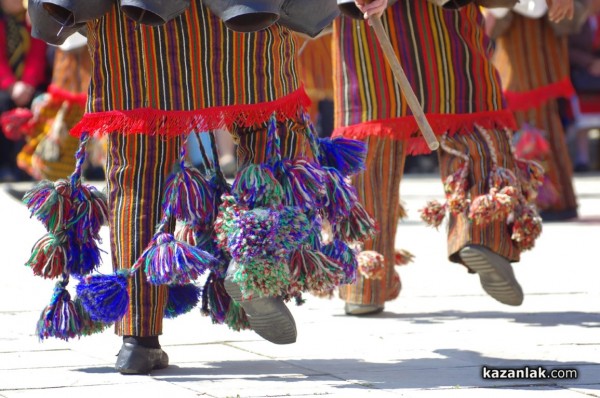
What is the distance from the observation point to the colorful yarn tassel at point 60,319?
12.1 ft

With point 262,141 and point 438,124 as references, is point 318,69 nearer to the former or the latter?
point 438,124

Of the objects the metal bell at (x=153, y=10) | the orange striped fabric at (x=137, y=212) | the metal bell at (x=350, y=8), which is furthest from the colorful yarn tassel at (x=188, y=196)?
the metal bell at (x=350, y=8)

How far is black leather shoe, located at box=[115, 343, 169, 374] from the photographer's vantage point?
142 inches

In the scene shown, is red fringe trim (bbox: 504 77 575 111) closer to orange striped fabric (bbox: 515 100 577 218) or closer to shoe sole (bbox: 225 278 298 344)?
orange striped fabric (bbox: 515 100 577 218)

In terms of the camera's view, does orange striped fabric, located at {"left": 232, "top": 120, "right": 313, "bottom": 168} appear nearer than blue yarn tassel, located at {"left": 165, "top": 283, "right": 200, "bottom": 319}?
Yes

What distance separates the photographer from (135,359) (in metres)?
3.60

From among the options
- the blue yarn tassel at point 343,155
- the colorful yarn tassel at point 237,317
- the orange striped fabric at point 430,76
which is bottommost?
the colorful yarn tassel at point 237,317

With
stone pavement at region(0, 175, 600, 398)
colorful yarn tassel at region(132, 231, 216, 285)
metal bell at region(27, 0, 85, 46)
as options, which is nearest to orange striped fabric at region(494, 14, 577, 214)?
stone pavement at region(0, 175, 600, 398)

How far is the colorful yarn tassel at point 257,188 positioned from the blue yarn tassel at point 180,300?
15.2 inches

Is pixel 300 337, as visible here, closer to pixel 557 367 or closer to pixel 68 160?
pixel 557 367

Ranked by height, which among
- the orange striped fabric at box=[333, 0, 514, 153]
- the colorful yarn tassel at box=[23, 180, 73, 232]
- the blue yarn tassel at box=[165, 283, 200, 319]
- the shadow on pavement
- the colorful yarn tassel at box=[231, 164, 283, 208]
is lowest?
the shadow on pavement

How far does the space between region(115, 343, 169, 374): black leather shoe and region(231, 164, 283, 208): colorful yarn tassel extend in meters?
0.48

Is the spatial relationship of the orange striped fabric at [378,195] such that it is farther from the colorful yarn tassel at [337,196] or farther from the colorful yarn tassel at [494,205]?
the colorful yarn tassel at [337,196]

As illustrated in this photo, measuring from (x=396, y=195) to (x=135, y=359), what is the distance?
55.3 inches
